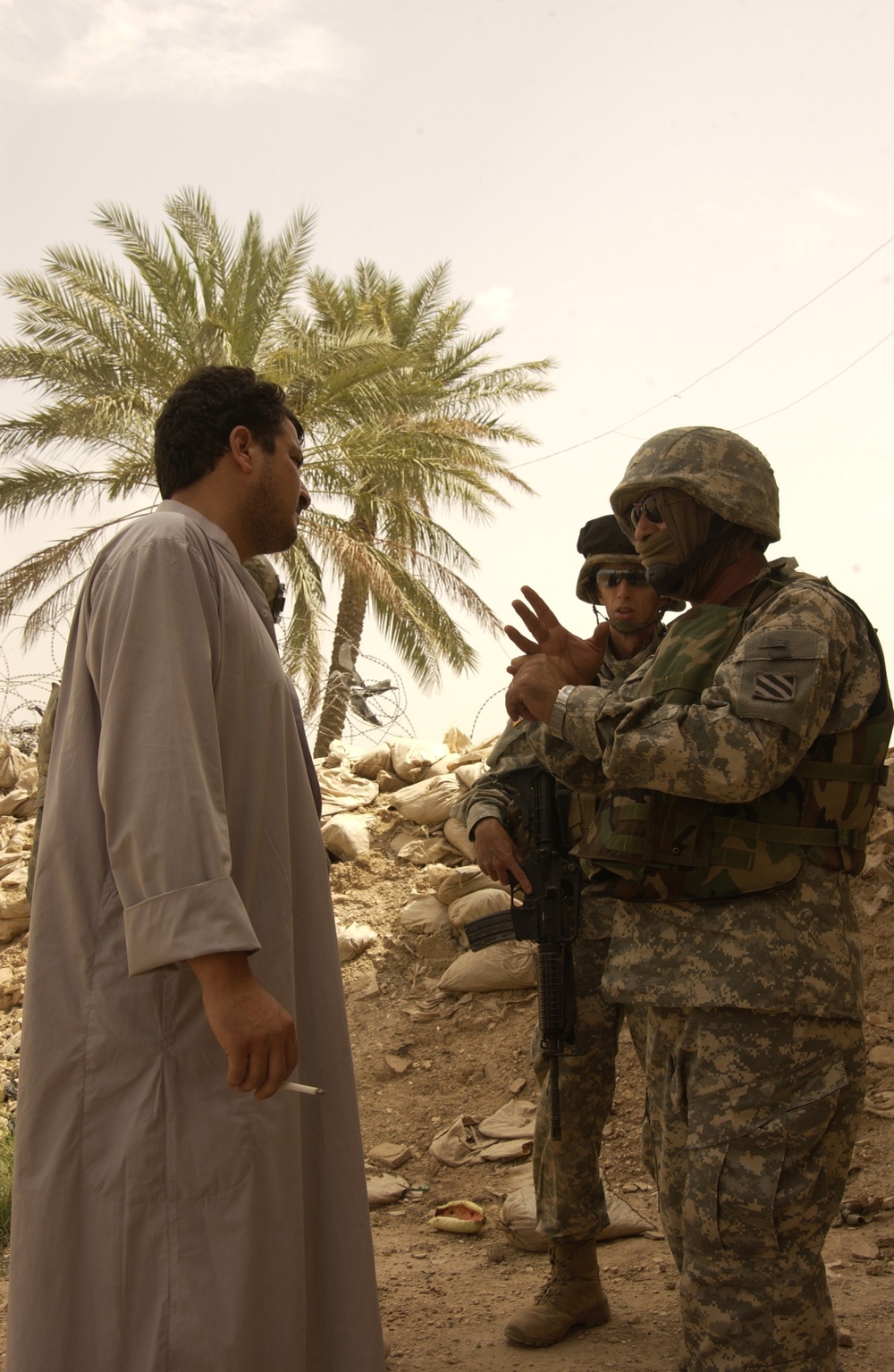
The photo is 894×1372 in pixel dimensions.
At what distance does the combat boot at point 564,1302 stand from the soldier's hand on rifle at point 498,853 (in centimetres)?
101

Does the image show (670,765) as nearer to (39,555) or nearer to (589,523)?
(589,523)

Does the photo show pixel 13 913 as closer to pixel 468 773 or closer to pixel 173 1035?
pixel 468 773

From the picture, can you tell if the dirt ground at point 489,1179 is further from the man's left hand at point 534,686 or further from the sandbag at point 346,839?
the man's left hand at point 534,686

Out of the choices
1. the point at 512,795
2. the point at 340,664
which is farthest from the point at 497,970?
the point at 340,664

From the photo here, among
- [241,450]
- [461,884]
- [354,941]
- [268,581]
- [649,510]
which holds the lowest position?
[354,941]

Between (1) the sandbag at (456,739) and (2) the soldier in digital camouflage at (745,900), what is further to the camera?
(1) the sandbag at (456,739)

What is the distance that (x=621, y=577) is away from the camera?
355 centimetres

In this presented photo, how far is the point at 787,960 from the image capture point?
223 cm

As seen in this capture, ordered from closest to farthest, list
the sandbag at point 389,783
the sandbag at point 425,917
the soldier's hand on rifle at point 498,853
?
the soldier's hand on rifle at point 498,853 < the sandbag at point 425,917 < the sandbag at point 389,783

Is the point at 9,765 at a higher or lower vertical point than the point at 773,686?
higher

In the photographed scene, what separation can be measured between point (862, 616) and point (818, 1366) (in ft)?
4.85

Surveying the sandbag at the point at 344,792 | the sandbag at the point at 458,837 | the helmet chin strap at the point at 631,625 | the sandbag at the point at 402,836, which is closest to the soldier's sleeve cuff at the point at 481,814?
the helmet chin strap at the point at 631,625

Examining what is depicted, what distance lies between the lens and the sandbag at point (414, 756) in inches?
352

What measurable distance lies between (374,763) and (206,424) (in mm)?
7025
